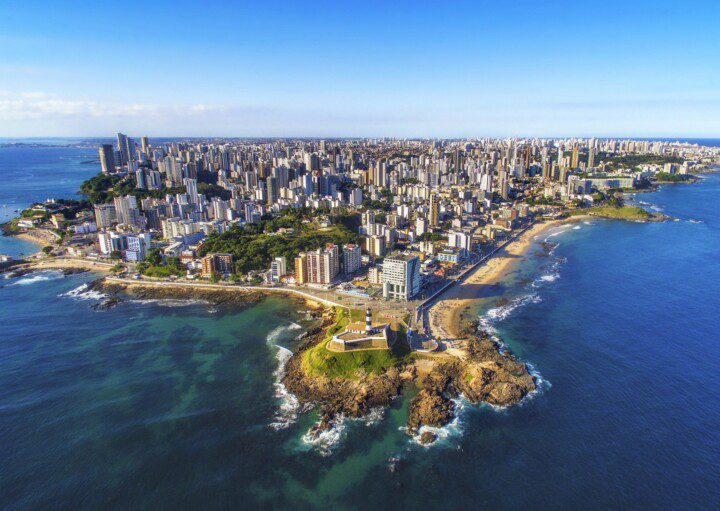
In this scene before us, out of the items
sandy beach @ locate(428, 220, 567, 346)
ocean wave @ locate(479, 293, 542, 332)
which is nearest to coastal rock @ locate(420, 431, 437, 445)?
sandy beach @ locate(428, 220, 567, 346)

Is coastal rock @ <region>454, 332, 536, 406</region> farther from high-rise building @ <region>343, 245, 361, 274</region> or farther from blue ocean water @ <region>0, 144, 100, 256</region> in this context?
blue ocean water @ <region>0, 144, 100, 256</region>

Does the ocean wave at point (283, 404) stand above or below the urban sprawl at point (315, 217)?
below

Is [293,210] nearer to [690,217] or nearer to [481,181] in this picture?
[481,181]

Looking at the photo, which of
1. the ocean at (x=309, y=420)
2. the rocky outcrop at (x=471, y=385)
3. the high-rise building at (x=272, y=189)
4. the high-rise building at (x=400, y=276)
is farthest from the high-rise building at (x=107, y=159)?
the rocky outcrop at (x=471, y=385)

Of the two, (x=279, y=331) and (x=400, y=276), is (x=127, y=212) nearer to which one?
(x=279, y=331)

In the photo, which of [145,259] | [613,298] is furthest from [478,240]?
[145,259]

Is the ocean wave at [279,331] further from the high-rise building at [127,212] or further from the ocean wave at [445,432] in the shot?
the high-rise building at [127,212]
